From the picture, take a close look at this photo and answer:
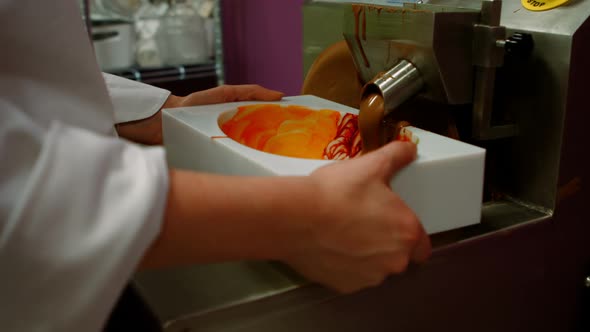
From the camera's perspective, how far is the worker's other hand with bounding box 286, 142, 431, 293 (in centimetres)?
46

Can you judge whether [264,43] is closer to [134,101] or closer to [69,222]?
[134,101]

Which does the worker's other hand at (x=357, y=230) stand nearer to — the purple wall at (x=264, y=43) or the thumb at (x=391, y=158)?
the thumb at (x=391, y=158)

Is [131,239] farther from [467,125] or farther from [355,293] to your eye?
[467,125]

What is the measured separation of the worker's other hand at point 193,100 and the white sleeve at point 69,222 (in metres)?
0.45

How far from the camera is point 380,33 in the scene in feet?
2.23

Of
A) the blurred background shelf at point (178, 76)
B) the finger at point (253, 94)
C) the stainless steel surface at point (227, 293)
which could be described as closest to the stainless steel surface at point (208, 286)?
the stainless steel surface at point (227, 293)

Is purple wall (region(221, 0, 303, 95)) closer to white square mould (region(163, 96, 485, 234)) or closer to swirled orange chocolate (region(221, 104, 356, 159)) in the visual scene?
swirled orange chocolate (region(221, 104, 356, 159))

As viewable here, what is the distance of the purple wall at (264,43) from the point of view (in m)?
2.00

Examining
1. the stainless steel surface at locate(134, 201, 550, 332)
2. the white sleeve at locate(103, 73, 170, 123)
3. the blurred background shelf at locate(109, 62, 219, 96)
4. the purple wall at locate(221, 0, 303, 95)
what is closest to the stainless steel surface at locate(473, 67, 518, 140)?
the stainless steel surface at locate(134, 201, 550, 332)

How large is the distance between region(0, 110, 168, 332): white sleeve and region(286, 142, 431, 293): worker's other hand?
0.41 feet

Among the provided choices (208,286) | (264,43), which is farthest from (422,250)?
(264,43)

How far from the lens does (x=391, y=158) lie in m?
0.51

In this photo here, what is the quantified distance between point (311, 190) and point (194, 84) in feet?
6.63

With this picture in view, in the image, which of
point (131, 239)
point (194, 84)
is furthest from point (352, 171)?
point (194, 84)
